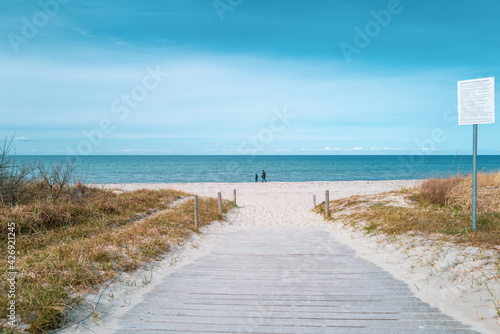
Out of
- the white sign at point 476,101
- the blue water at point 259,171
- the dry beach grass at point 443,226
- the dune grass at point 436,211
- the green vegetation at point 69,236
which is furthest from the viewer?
the blue water at point 259,171

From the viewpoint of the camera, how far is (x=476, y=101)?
268 inches

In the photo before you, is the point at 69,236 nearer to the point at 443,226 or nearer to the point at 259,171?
the point at 443,226

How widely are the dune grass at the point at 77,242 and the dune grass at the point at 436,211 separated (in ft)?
18.4

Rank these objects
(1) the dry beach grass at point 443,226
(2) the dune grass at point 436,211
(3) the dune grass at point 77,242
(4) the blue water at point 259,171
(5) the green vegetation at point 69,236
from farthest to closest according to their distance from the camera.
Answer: (4) the blue water at point 259,171, (2) the dune grass at point 436,211, (1) the dry beach grass at point 443,226, (5) the green vegetation at point 69,236, (3) the dune grass at point 77,242

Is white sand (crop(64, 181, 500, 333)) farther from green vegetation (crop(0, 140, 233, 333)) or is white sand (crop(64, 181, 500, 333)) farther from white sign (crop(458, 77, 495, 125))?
white sign (crop(458, 77, 495, 125))

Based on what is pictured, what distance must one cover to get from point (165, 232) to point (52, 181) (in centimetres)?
717

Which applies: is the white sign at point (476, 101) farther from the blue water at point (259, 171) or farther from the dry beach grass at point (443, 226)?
the blue water at point (259, 171)

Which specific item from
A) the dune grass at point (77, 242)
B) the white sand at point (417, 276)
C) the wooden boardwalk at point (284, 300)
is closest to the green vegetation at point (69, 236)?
the dune grass at point (77, 242)

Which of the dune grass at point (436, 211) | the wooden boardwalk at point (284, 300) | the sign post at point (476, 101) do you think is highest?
the sign post at point (476, 101)

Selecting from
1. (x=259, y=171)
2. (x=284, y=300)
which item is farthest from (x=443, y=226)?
(x=259, y=171)

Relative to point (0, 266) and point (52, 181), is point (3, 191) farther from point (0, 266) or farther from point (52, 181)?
point (0, 266)

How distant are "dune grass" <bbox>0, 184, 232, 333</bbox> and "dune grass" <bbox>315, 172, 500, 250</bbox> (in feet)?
18.4

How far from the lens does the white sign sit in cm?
A: 659

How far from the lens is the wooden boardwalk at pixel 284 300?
12.6ft
